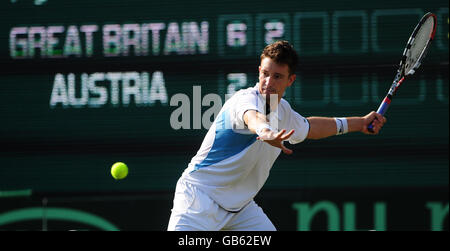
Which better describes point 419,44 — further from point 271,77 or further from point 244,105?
point 244,105

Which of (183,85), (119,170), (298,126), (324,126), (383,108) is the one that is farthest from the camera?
(183,85)

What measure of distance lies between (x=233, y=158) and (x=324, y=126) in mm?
650

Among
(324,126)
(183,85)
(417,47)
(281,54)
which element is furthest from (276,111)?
(183,85)

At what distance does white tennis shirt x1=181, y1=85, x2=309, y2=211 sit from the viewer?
4781 mm

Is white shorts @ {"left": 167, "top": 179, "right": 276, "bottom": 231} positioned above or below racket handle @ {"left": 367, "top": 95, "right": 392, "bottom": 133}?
below

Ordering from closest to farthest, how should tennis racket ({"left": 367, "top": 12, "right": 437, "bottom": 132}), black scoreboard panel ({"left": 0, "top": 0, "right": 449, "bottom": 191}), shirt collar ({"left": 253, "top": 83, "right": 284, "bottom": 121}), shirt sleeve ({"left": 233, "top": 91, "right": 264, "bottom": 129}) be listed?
shirt sleeve ({"left": 233, "top": 91, "right": 264, "bottom": 129}) < shirt collar ({"left": 253, "top": 83, "right": 284, "bottom": 121}) < tennis racket ({"left": 367, "top": 12, "right": 437, "bottom": 132}) < black scoreboard panel ({"left": 0, "top": 0, "right": 449, "bottom": 191})

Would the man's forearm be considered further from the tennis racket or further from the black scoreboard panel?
the black scoreboard panel

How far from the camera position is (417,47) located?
586 cm

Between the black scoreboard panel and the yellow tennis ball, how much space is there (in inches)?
4.0

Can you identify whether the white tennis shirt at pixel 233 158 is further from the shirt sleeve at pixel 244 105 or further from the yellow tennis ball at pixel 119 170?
the yellow tennis ball at pixel 119 170

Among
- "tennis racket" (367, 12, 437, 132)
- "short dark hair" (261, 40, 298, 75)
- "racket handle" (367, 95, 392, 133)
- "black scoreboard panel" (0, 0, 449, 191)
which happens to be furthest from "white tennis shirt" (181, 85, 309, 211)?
"black scoreboard panel" (0, 0, 449, 191)

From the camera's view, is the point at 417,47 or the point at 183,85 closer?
the point at 417,47
